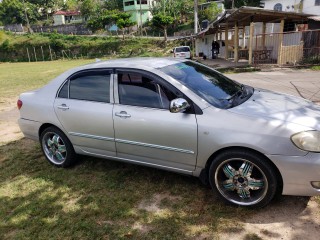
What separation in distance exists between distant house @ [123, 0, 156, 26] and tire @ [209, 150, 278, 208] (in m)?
63.7

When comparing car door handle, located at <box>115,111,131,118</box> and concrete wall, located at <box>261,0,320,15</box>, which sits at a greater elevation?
concrete wall, located at <box>261,0,320,15</box>

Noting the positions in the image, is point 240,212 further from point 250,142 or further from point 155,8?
point 155,8

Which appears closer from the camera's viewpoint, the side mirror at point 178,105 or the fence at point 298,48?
the side mirror at point 178,105

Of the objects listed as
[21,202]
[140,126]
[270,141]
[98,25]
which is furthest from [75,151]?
[98,25]

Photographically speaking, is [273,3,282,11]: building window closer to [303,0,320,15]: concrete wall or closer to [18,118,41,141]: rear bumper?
[303,0,320,15]: concrete wall

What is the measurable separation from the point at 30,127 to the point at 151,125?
2.41m

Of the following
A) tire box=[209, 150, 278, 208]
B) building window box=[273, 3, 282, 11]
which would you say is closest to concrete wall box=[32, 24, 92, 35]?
building window box=[273, 3, 282, 11]

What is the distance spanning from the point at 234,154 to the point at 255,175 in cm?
35

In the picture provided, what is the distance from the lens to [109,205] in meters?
3.67

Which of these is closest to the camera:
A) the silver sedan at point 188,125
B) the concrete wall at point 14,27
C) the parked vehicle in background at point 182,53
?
the silver sedan at point 188,125

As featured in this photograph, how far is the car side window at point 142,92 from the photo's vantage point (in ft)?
12.1

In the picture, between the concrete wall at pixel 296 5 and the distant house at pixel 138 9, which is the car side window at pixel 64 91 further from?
the distant house at pixel 138 9

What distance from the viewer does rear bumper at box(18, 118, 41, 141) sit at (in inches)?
192

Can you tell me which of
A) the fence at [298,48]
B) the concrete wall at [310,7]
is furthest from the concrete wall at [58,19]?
the fence at [298,48]
